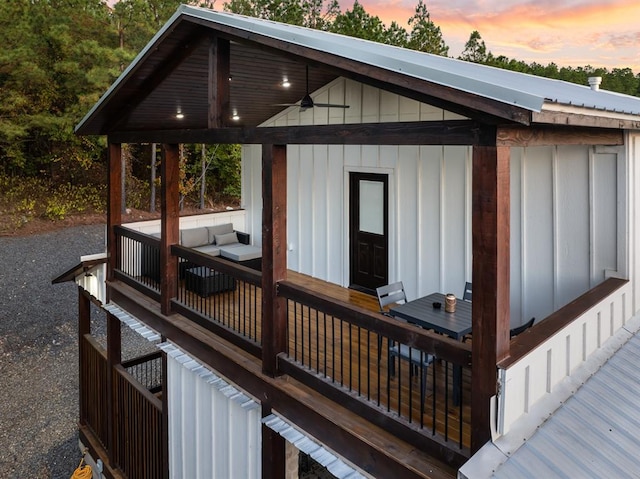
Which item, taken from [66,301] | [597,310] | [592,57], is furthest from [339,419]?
[592,57]

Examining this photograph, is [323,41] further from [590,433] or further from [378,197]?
[378,197]

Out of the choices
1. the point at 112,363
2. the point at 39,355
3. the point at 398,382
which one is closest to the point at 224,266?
the point at 398,382

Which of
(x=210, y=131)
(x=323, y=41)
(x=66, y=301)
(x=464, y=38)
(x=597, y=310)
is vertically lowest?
(x=66, y=301)

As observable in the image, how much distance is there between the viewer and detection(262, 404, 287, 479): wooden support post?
15.1 feet

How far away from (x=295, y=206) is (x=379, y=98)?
267 cm

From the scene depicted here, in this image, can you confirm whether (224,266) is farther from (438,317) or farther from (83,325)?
(83,325)

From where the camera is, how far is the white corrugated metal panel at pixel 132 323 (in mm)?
6445

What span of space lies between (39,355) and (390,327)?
42.6 feet

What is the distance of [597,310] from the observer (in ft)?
13.2

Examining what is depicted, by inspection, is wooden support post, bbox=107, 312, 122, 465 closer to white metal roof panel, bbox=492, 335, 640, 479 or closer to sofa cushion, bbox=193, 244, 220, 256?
sofa cushion, bbox=193, 244, 220, 256

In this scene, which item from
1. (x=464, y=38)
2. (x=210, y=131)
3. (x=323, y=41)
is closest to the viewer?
(x=323, y=41)

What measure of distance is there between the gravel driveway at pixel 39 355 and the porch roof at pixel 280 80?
441 centimetres

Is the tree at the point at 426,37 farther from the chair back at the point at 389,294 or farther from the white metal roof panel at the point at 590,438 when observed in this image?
the white metal roof panel at the point at 590,438

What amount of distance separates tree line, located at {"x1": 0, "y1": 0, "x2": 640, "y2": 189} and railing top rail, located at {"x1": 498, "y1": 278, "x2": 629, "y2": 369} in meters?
19.7
